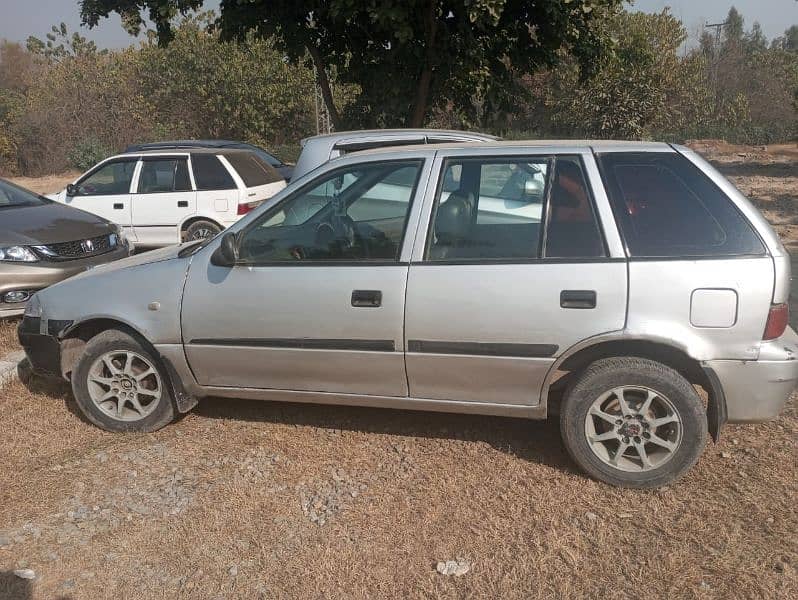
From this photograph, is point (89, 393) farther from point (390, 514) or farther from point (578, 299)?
point (578, 299)

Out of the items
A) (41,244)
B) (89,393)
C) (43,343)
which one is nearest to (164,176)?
(41,244)

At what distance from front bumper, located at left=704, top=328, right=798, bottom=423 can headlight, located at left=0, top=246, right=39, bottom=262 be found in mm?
5537

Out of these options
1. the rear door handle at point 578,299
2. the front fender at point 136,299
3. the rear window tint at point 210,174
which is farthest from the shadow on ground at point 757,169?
Answer: the front fender at point 136,299

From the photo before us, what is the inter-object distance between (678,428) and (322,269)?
1.97m

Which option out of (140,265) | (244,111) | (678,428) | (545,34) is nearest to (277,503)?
(140,265)

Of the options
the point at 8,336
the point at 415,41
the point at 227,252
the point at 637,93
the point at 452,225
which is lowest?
the point at 8,336

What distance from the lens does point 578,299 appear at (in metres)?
3.41

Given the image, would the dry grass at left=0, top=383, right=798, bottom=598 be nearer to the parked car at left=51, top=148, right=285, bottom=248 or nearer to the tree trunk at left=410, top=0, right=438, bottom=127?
the parked car at left=51, top=148, right=285, bottom=248

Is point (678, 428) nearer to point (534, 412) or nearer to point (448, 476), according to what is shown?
point (534, 412)

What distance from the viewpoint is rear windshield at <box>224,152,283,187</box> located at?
9586mm

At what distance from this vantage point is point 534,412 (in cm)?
368

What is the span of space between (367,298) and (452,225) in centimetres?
59

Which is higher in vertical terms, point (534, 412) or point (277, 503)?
point (534, 412)

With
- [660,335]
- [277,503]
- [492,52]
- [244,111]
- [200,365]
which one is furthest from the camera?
[244,111]
